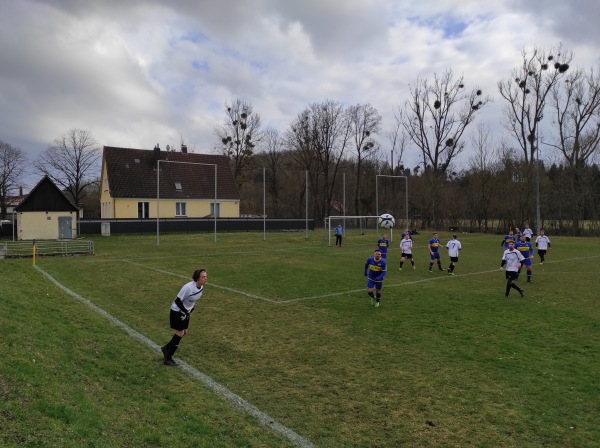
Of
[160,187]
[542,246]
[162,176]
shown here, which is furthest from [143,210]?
[542,246]

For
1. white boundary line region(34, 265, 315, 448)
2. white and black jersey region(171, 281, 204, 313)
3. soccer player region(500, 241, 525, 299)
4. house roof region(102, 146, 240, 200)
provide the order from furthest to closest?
house roof region(102, 146, 240, 200) → soccer player region(500, 241, 525, 299) → white and black jersey region(171, 281, 204, 313) → white boundary line region(34, 265, 315, 448)

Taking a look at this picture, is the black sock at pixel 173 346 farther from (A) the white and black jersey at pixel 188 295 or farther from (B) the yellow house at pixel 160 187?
(B) the yellow house at pixel 160 187

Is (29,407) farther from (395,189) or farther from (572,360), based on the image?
(395,189)

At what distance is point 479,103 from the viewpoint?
57500 mm

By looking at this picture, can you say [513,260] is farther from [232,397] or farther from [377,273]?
[232,397]

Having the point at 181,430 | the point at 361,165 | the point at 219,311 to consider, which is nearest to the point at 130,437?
the point at 181,430

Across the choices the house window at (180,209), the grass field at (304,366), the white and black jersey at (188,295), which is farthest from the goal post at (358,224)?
the white and black jersey at (188,295)

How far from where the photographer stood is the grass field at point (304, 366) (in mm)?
5734

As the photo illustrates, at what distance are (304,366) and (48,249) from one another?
83.4ft

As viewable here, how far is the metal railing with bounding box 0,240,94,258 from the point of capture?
25.8 m

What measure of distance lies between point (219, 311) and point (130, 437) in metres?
7.85

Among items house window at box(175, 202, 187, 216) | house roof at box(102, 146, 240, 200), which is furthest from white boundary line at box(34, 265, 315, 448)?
house window at box(175, 202, 187, 216)

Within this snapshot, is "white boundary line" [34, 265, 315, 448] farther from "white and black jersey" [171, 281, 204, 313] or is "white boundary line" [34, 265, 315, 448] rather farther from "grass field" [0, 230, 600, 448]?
"white and black jersey" [171, 281, 204, 313]

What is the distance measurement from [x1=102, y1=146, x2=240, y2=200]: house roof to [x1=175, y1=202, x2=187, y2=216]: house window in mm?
895
